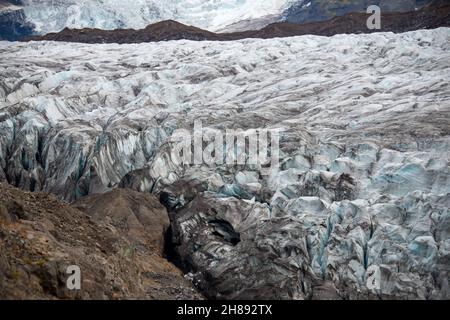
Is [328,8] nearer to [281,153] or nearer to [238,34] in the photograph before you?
[238,34]

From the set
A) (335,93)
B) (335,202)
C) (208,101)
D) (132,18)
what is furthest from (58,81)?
Result: (132,18)

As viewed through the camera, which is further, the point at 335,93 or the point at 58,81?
the point at 58,81

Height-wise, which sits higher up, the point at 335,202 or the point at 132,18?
the point at 132,18

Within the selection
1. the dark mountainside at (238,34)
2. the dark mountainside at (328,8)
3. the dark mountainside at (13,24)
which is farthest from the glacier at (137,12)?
the dark mountainside at (238,34)

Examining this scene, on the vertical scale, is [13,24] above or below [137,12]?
below

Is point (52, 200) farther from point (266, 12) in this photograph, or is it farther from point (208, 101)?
point (266, 12)

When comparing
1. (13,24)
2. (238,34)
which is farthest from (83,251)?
(13,24)
